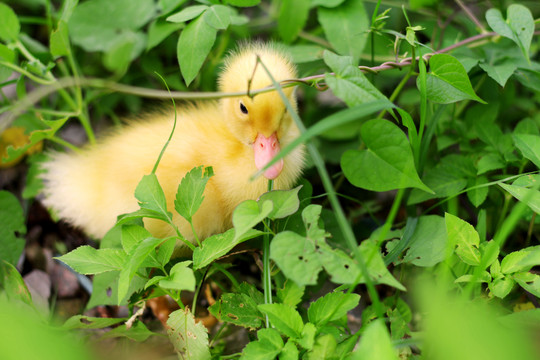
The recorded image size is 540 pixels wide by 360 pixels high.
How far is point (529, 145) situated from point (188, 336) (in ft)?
3.53

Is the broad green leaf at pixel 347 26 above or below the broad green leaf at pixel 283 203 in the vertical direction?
above

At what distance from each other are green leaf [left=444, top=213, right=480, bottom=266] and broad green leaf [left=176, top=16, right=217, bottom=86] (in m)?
0.81

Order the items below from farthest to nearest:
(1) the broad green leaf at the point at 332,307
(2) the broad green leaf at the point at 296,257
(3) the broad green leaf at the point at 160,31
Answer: (3) the broad green leaf at the point at 160,31, (1) the broad green leaf at the point at 332,307, (2) the broad green leaf at the point at 296,257

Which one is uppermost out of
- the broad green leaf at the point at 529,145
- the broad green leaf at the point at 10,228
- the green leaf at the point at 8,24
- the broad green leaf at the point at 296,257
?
the green leaf at the point at 8,24

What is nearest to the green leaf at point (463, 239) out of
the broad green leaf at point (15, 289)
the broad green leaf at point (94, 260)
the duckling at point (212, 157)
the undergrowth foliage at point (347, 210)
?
the undergrowth foliage at point (347, 210)

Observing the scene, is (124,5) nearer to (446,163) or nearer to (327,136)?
(327,136)

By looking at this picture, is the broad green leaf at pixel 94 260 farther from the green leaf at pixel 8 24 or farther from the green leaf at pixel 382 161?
the green leaf at pixel 8 24

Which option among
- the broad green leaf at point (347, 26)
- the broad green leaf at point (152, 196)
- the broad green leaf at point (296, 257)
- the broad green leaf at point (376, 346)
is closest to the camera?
the broad green leaf at point (376, 346)

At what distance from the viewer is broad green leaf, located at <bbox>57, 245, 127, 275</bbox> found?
3.59ft

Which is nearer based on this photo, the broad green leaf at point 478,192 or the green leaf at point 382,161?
the green leaf at point 382,161

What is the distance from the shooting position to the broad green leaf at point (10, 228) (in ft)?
4.98

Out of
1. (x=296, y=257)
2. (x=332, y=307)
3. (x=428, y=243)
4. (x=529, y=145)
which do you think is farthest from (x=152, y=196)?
(x=529, y=145)

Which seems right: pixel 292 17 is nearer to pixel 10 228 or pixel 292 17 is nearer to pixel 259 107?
pixel 259 107

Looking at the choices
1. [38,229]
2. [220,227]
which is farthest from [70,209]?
[220,227]
